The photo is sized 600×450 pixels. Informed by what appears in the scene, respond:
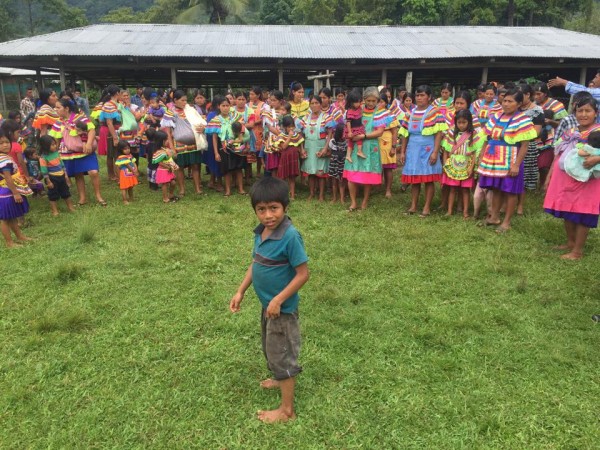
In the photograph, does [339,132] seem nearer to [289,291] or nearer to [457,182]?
[457,182]

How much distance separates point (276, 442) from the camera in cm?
246

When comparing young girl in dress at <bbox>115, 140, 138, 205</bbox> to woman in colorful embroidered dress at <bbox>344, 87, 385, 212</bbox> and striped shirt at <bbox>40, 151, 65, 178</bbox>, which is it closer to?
striped shirt at <bbox>40, 151, 65, 178</bbox>

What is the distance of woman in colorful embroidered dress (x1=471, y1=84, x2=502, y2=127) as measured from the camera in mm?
6781

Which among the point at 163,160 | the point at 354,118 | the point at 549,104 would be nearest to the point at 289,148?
the point at 354,118

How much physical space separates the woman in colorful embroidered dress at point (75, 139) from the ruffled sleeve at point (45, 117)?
9 centimetres

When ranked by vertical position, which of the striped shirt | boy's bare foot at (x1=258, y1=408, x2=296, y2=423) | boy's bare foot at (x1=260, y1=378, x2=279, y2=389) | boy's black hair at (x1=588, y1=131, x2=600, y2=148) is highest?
boy's black hair at (x1=588, y1=131, x2=600, y2=148)

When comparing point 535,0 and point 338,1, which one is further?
point 338,1

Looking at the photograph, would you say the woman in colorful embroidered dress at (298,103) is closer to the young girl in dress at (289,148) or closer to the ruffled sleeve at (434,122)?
the young girl in dress at (289,148)

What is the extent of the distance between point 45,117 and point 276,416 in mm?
5781

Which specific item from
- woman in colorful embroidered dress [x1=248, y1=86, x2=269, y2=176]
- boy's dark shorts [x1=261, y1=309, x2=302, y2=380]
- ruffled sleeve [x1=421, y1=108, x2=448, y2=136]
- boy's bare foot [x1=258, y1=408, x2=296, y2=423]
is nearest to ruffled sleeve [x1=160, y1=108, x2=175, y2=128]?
woman in colorful embroidered dress [x1=248, y1=86, x2=269, y2=176]

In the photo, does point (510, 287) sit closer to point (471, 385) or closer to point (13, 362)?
point (471, 385)

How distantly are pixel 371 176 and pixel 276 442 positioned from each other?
451cm

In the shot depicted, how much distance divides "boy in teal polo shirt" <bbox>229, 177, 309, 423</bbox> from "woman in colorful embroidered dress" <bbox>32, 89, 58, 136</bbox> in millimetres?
5405

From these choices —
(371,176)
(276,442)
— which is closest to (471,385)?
(276,442)
